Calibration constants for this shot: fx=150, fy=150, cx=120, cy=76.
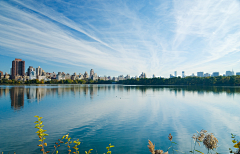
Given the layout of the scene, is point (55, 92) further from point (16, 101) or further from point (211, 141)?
point (211, 141)

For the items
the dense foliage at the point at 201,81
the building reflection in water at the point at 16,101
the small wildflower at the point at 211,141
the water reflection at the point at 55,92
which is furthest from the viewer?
the dense foliage at the point at 201,81

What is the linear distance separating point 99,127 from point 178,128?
6842mm

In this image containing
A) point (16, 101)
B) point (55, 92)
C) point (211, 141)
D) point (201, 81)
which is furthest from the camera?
point (201, 81)

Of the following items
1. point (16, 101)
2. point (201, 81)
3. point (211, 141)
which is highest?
point (201, 81)

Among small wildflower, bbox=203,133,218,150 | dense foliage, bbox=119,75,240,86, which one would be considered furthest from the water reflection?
dense foliage, bbox=119,75,240,86

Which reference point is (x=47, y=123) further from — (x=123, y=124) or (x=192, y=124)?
(x=192, y=124)

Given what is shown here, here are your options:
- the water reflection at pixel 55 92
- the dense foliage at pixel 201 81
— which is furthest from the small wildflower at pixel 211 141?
the dense foliage at pixel 201 81

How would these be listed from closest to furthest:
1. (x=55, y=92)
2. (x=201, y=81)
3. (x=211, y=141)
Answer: (x=211, y=141), (x=55, y=92), (x=201, y=81)

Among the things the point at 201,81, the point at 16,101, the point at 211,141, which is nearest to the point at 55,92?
the point at 16,101

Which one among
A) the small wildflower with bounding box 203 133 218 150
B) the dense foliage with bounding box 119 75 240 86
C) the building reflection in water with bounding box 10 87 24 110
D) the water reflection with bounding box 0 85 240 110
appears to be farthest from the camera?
the dense foliage with bounding box 119 75 240 86

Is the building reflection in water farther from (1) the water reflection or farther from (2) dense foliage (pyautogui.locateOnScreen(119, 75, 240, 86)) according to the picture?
(2) dense foliage (pyautogui.locateOnScreen(119, 75, 240, 86))

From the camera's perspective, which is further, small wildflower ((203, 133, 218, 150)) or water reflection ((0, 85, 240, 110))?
water reflection ((0, 85, 240, 110))

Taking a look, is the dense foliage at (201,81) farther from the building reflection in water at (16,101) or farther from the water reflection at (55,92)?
the building reflection in water at (16,101)

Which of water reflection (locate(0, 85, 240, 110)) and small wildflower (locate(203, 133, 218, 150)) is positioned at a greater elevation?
small wildflower (locate(203, 133, 218, 150))
